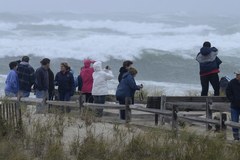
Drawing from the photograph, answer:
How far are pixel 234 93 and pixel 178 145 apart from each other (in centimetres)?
237

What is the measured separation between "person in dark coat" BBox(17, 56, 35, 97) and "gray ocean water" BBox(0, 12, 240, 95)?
29.3 ft

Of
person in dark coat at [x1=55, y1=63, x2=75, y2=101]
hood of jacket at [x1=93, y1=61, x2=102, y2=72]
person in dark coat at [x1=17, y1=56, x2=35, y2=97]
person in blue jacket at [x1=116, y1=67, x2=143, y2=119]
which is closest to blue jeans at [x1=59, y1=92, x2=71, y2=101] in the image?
person in dark coat at [x1=55, y1=63, x2=75, y2=101]

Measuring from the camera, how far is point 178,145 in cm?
911

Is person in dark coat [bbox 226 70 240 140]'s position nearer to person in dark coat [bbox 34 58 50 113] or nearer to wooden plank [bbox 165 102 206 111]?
wooden plank [bbox 165 102 206 111]

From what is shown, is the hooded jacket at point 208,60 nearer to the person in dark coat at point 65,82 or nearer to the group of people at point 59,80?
the group of people at point 59,80

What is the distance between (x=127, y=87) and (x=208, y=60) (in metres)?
2.50

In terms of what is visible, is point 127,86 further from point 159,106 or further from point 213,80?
point 213,80

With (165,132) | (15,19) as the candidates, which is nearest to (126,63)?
A: (165,132)

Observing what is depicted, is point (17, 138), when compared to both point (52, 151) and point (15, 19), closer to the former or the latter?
point (52, 151)

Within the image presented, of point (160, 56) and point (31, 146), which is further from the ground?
point (160, 56)

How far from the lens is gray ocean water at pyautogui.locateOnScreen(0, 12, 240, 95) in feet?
109

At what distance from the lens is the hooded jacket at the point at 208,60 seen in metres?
14.7

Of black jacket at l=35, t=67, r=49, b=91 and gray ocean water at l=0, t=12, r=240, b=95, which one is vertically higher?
gray ocean water at l=0, t=12, r=240, b=95

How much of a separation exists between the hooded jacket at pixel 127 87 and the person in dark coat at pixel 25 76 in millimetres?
2309
